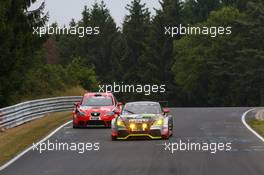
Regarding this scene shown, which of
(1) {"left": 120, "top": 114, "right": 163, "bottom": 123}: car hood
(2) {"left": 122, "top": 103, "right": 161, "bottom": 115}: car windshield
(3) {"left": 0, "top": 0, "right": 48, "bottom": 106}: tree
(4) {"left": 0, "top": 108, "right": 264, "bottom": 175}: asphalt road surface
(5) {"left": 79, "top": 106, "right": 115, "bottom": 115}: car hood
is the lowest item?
(4) {"left": 0, "top": 108, "right": 264, "bottom": 175}: asphalt road surface

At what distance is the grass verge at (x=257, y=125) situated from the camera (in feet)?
81.6

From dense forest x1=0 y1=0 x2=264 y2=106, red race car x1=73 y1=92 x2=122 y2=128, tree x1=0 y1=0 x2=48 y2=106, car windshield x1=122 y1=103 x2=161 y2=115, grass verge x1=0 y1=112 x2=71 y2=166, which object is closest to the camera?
grass verge x1=0 y1=112 x2=71 y2=166

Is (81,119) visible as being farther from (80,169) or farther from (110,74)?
(110,74)

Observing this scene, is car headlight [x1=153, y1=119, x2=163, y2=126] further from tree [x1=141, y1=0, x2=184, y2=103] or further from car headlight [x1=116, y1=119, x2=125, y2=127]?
tree [x1=141, y1=0, x2=184, y2=103]

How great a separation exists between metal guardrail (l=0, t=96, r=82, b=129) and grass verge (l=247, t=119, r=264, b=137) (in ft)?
30.9

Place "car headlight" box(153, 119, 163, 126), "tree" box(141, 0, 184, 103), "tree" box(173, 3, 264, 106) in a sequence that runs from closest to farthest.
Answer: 1. "car headlight" box(153, 119, 163, 126)
2. "tree" box(173, 3, 264, 106)
3. "tree" box(141, 0, 184, 103)

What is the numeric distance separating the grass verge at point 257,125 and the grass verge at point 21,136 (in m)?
7.46

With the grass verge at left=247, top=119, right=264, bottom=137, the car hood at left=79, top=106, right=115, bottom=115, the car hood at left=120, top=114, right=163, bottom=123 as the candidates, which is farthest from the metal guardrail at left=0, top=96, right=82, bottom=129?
the grass verge at left=247, top=119, right=264, bottom=137

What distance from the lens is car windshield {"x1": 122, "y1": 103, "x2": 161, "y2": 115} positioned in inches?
879

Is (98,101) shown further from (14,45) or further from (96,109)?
(14,45)

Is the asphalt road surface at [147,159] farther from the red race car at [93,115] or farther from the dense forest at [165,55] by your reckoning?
the dense forest at [165,55]

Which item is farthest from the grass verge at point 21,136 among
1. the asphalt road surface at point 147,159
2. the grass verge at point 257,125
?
the grass verge at point 257,125

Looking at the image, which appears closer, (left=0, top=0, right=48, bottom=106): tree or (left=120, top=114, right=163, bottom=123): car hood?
(left=120, top=114, right=163, bottom=123): car hood

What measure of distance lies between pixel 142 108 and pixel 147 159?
6297 mm
